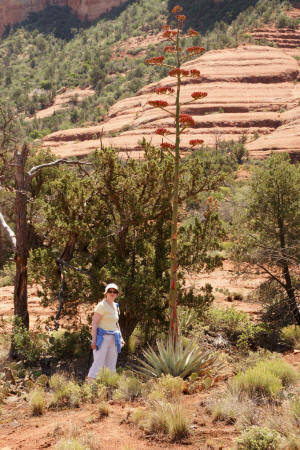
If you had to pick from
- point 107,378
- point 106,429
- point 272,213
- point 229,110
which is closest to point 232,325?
point 272,213

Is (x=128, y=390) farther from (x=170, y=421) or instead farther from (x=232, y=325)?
(x=232, y=325)

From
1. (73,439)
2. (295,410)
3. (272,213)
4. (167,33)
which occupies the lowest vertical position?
(272,213)

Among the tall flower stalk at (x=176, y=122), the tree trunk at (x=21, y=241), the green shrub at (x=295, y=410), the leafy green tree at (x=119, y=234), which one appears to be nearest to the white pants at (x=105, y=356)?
the tall flower stalk at (x=176, y=122)

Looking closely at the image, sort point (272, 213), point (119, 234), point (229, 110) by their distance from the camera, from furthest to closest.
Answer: point (229, 110)
point (272, 213)
point (119, 234)

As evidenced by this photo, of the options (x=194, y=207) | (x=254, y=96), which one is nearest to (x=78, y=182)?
(x=194, y=207)

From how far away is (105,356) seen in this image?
246 inches

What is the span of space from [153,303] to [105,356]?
2.12m

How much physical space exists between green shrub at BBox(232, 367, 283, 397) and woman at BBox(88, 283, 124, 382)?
6.55 ft

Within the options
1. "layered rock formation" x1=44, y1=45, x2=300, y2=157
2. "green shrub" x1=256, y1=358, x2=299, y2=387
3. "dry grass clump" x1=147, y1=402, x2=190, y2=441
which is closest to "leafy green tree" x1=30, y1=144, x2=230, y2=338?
"green shrub" x1=256, y1=358, x2=299, y2=387

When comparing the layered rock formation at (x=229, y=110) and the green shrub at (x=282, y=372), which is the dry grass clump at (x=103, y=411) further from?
the layered rock formation at (x=229, y=110)

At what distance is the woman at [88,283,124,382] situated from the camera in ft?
19.9

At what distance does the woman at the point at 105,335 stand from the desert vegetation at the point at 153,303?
295 mm

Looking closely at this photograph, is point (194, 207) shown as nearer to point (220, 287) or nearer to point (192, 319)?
point (220, 287)

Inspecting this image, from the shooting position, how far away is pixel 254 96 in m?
54.4
